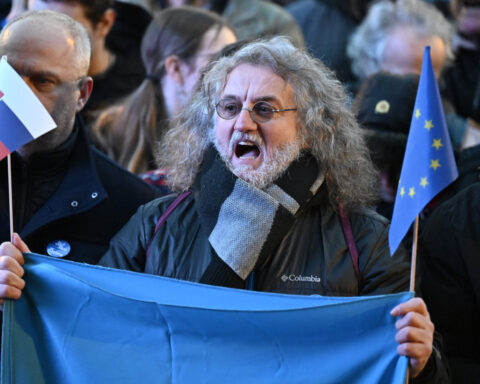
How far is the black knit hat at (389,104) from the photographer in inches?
212

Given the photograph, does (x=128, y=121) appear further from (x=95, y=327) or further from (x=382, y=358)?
(x=382, y=358)

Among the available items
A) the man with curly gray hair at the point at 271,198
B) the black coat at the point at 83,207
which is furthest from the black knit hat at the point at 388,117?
the black coat at the point at 83,207

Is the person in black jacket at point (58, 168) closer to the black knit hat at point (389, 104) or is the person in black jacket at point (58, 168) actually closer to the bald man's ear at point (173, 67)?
the bald man's ear at point (173, 67)

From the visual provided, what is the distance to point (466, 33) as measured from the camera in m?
6.89

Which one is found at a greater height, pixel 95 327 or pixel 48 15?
pixel 48 15

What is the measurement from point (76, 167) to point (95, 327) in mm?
1133

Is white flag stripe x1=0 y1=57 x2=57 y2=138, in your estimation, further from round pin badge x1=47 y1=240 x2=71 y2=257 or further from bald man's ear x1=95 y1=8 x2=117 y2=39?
bald man's ear x1=95 y1=8 x2=117 y2=39

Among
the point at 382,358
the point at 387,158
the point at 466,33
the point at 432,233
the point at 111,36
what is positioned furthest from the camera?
the point at 466,33

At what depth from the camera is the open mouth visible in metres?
4.05

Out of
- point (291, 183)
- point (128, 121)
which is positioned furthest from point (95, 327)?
point (128, 121)

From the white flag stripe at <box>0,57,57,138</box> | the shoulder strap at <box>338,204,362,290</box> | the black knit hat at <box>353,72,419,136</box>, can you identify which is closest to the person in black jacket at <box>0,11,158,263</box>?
the white flag stripe at <box>0,57,57,138</box>

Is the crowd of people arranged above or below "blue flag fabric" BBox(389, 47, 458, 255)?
below

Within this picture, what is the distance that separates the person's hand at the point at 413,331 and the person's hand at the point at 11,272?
1397 mm

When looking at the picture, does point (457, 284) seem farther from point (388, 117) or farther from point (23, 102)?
point (23, 102)
